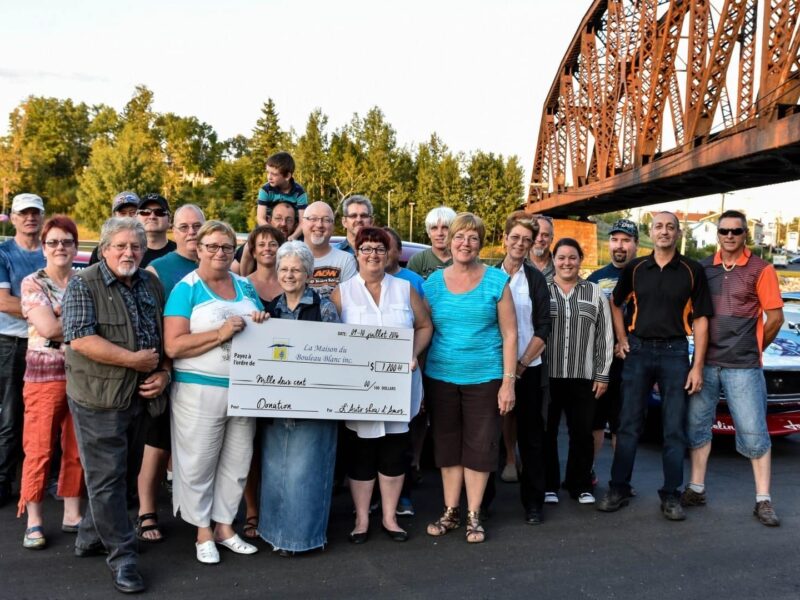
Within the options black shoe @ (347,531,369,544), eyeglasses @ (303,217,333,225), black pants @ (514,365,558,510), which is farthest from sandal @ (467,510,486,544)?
eyeglasses @ (303,217,333,225)

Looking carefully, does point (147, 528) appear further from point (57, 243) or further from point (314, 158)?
point (314, 158)

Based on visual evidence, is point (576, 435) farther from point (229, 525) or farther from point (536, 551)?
point (229, 525)

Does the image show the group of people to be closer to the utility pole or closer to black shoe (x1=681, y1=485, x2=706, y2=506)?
black shoe (x1=681, y1=485, x2=706, y2=506)

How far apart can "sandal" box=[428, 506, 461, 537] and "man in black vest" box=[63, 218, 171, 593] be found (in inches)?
69.5

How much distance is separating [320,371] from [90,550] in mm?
1614

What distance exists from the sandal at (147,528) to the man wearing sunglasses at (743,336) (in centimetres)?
376

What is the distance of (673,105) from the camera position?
955 inches

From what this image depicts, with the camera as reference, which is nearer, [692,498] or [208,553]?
[208,553]

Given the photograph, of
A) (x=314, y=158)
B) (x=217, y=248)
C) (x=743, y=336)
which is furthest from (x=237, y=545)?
(x=314, y=158)

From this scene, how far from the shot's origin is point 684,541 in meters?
4.42

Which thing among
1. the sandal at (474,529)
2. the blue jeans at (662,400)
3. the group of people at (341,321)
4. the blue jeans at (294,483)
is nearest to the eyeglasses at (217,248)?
the group of people at (341,321)

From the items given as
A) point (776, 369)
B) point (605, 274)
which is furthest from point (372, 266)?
point (776, 369)

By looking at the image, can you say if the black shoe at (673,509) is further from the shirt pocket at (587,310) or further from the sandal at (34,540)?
the sandal at (34,540)

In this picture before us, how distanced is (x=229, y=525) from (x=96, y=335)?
4.50 ft
